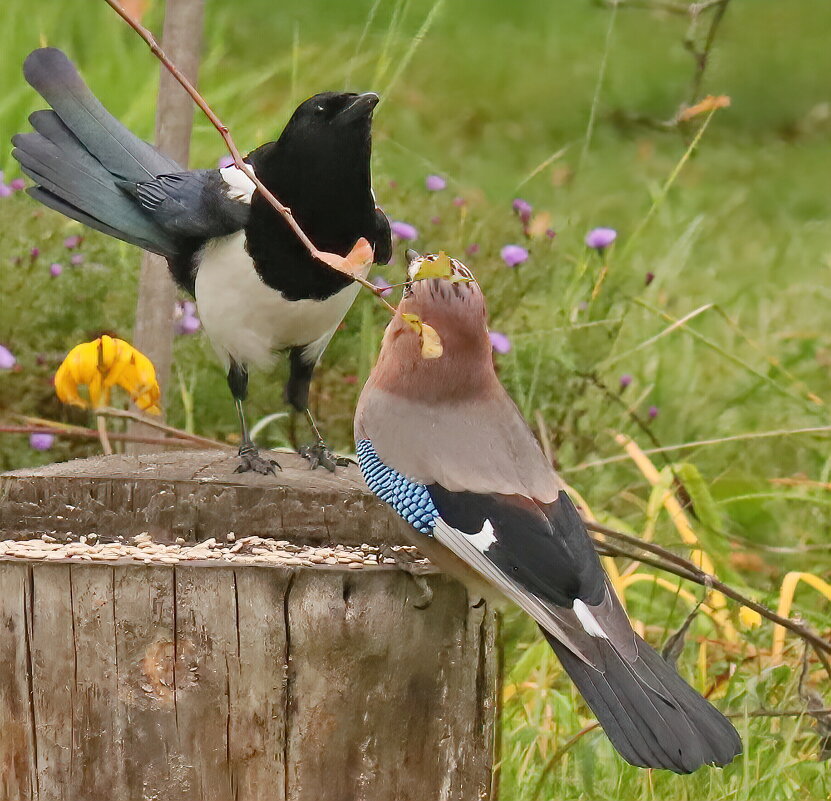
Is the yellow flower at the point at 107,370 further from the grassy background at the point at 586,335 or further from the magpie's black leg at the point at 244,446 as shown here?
the grassy background at the point at 586,335

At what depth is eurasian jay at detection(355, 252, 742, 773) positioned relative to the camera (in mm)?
2117

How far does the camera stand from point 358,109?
305 cm

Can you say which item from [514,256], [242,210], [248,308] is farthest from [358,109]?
[514,256]

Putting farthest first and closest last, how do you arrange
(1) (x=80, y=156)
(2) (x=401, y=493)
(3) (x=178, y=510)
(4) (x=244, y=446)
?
(1) (x=80, y=156)
(4) (x=244, y=446)
(3) (x=178, y=510)
(2) (x=401, y=493)

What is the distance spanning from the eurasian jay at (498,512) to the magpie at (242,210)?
49 cm

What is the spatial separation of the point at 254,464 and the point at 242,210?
2.02 feet

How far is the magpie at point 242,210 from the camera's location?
121 inches

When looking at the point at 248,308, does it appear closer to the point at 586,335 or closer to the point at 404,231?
the point at 404,231

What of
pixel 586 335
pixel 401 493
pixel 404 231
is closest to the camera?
pixel 401 493

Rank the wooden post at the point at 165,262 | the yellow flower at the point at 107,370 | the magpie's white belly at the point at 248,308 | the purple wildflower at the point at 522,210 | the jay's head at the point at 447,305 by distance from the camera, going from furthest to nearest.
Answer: the purple wildflower at the point at 522,210
the wooden post at the point at 165,262
the magpie's white belly at the point at 248,308
the yellow flower at the point at 107,370
the jay's head at the point at 447,305

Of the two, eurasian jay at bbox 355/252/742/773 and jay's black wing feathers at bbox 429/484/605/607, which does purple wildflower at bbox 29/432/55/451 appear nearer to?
eurasian jay at bbox 355/252/742/773

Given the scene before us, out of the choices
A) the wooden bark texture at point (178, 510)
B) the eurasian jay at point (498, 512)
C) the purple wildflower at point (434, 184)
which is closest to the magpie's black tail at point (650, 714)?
the eurasian jay at point (498, 512)

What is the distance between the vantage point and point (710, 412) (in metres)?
4.69

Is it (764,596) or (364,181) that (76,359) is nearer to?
(364,181)
